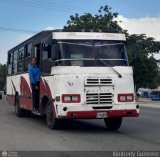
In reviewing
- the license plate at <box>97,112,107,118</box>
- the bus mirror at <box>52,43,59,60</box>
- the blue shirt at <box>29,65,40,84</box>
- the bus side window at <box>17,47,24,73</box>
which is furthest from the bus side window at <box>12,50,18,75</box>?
the license plate at <box>97,112,107,118</box>

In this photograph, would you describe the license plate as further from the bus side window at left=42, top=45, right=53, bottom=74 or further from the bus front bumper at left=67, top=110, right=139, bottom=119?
the bus side window at left=42, top=45, right=53, bottom=74

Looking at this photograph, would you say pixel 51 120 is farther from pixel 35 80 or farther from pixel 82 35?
pixel 82 35

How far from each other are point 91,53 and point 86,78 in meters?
0.93

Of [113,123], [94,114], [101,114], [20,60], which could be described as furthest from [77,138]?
[20,60]

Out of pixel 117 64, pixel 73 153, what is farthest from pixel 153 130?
pixel 73 153

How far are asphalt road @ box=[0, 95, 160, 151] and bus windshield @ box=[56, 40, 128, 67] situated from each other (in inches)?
82.4

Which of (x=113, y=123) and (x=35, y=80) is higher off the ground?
(x=35, y=80)

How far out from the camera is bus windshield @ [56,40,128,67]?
43.7 feet

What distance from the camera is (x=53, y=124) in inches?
542

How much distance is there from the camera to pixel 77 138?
12.2 meters

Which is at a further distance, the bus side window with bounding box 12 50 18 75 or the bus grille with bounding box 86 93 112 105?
the bus side window with bounding box 12 50 18 75

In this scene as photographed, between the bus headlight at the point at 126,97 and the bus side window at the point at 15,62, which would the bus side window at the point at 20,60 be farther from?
the bus headlight at the point at 126,97

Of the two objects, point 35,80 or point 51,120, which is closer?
point 51,120

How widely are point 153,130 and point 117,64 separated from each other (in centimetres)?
254
